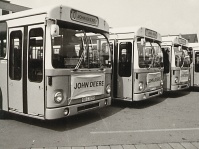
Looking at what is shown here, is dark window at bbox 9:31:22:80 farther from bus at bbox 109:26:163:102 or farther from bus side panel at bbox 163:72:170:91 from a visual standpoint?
bus side panel at bbox 163:72:170:91

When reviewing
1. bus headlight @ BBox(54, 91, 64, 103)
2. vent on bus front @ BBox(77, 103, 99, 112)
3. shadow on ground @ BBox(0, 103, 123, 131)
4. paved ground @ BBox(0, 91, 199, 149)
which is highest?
bus headlight @ BBox(54, 91, 64, 103)

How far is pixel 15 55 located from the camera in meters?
6.88

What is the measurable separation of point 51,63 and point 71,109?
4.08 ft

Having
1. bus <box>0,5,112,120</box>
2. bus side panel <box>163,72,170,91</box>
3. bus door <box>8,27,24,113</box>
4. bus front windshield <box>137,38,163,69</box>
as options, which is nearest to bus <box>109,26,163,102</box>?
bus front windshield <box>137,38,163,69</box>

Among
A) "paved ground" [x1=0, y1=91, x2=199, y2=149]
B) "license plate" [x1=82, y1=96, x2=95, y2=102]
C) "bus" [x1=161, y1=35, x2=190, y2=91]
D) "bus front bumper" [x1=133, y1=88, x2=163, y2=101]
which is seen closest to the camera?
"paved ground" [x1=0, y1=91, x2=199, y2=149]

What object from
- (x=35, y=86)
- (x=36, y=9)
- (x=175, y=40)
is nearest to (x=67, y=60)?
(x=35, y=86)

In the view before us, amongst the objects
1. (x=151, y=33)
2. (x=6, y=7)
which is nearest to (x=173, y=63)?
(x=151, y=33)

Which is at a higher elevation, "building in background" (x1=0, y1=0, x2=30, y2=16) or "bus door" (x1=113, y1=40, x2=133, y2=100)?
"building in background" (x1=0, y1=0, x2=30, y2=16)

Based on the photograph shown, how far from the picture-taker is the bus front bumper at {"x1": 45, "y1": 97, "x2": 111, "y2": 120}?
5945 mm

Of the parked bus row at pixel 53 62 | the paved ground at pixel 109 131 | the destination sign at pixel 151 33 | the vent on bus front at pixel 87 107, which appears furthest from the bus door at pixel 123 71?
the vent on bus front at pixel 87 107

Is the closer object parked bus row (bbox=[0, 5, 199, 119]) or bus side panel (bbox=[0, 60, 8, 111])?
parked bus row (bbox=[0, 5, 199, 119])

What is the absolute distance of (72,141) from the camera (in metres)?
5.59

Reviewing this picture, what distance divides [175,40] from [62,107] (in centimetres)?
769

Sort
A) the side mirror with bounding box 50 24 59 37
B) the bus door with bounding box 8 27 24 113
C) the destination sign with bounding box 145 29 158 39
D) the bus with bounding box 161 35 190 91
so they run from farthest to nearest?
the bus with bounding box 161 35 190 91, the destination sign with bounding box 145 29 158 39, the bus door with bounding box 8 27 24 113, the side mirror with bounding box 50 24 59 37
